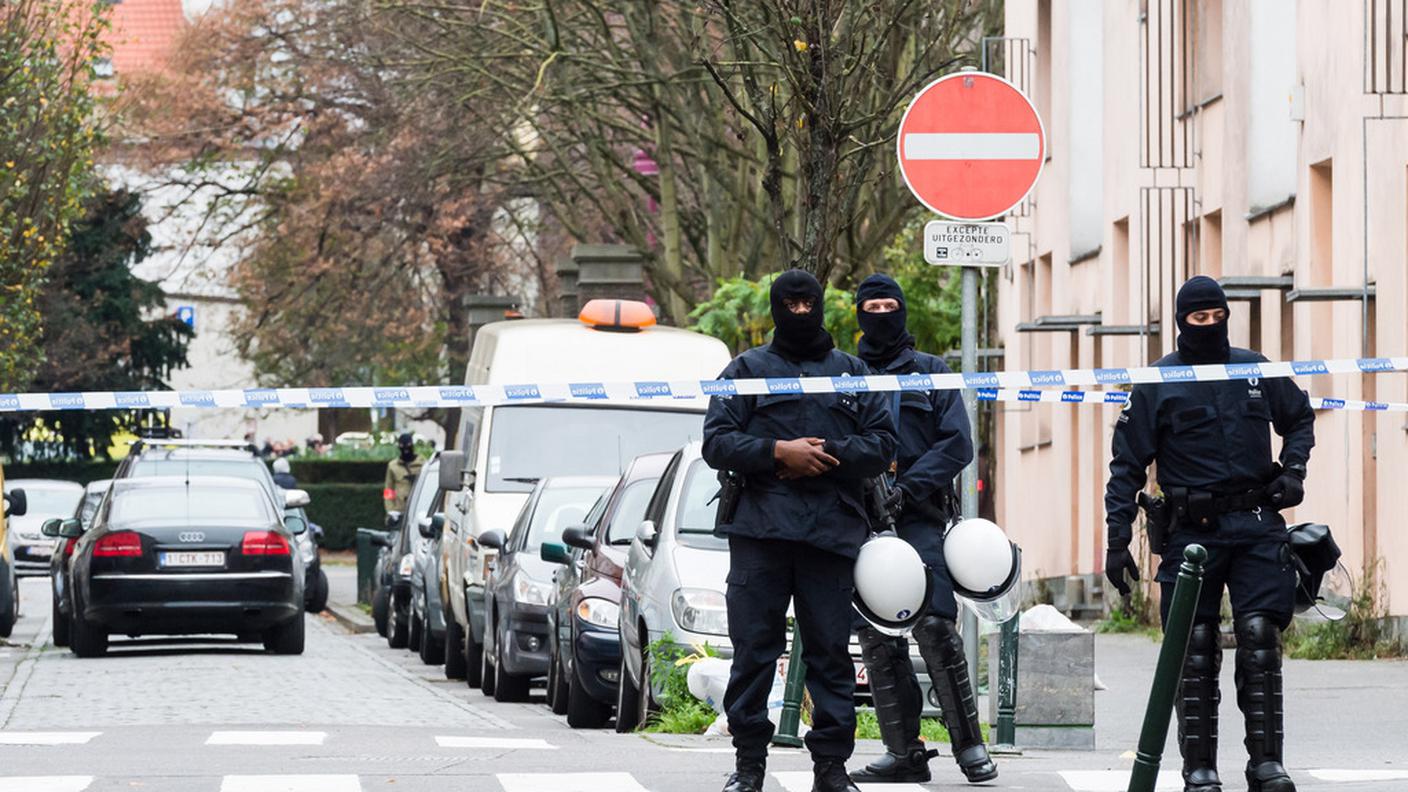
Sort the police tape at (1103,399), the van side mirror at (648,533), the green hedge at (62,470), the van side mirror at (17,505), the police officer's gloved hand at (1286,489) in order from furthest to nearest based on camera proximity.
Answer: the green hedge at (62,470), the van side mirror at (17,505), the van side mirror at (648,533), the police tape at (1103,399), the police officer's gloved hand at (1286,489)

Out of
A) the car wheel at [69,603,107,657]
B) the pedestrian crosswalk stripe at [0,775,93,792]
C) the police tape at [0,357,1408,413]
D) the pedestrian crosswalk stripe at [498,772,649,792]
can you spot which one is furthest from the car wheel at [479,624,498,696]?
the pedestrian crosswalk stripe at [0,775,93,792]

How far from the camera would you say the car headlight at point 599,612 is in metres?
14.7

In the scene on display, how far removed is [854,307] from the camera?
19125 mm

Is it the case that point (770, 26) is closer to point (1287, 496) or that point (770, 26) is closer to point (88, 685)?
point (88, 685)

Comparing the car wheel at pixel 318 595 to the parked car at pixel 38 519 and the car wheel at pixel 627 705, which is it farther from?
the car wheel at pixel 627 705

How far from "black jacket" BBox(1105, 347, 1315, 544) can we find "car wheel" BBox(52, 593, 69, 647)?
15306 millimetres

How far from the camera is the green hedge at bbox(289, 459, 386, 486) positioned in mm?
56938

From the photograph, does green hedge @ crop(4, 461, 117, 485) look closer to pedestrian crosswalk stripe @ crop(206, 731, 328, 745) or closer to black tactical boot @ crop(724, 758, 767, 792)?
pedestrian crosswalk stripe @ crop(206, 731, 328, 745)

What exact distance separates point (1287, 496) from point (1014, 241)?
22.9 m

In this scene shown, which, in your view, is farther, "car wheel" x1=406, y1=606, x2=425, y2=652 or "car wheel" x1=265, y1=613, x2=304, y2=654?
"car wheel" x1=406, y1=606, x2=425, y2=652

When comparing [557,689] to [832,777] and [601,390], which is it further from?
[832,777]

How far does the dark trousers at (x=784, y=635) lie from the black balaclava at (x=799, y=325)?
640mm

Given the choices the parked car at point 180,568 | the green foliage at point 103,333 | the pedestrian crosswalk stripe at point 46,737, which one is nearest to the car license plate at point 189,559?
the parked car at point 180,568

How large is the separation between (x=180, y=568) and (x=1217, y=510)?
42.9 ft
